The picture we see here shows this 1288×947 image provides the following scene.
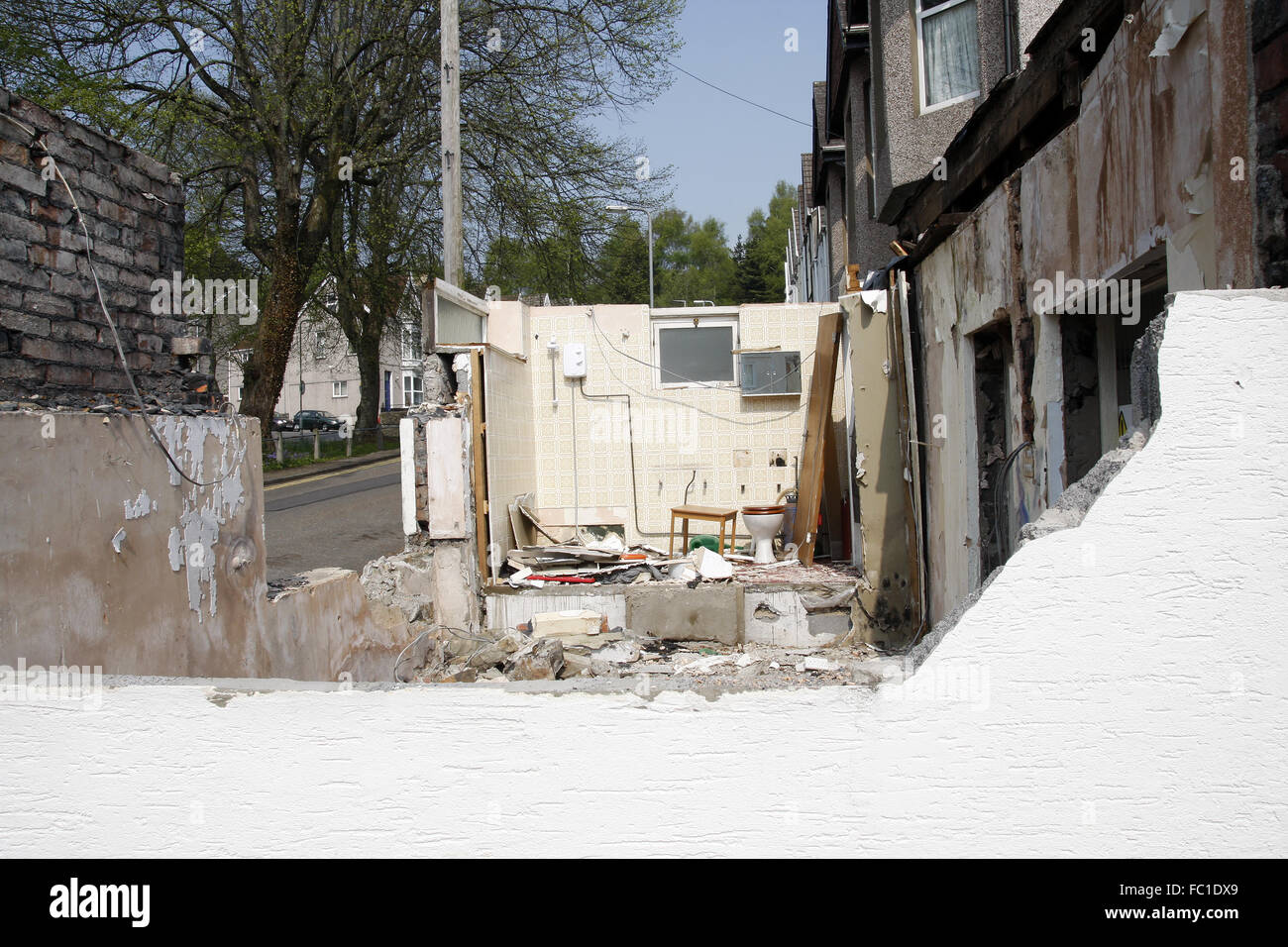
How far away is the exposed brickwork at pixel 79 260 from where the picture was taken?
4684 mm

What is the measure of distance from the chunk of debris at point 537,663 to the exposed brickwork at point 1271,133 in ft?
17.7

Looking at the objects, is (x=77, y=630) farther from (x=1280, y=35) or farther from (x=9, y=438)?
(x=1280, y=35)

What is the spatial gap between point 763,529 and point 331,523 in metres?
6.88

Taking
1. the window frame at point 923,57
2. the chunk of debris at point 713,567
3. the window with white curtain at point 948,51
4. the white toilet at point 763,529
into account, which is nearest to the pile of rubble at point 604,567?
the chunk of debris at point 713,567

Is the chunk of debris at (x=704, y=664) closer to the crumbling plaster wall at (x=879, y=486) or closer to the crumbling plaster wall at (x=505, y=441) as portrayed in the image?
the crumbling plaster wall at (x=879, y=486)

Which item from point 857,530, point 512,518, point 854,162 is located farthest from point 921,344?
point 854,162

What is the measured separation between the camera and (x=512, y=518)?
9.78m

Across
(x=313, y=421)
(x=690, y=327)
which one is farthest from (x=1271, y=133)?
(x=313, y=421)

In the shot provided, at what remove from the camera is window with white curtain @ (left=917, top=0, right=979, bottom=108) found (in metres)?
9.37

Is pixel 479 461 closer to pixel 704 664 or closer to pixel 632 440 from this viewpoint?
pixel 632 440

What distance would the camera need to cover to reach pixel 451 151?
10.6 m

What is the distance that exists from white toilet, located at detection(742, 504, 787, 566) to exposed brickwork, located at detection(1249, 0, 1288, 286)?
7.60 metres

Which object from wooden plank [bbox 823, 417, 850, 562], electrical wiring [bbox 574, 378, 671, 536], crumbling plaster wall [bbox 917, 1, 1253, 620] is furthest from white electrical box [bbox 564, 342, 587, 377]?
crumbling plaster wall [bbox 917, 1, 1253, 620]

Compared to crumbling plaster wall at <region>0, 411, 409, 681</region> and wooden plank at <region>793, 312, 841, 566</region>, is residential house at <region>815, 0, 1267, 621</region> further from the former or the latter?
crumbling plaster wall at <region>0, 411, 409, 681</region>
